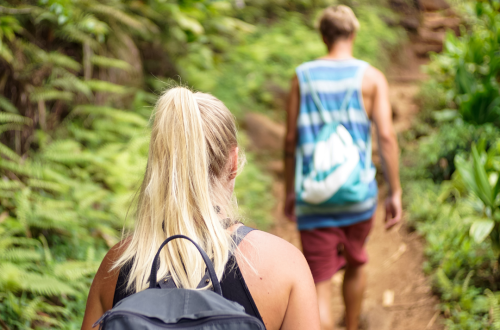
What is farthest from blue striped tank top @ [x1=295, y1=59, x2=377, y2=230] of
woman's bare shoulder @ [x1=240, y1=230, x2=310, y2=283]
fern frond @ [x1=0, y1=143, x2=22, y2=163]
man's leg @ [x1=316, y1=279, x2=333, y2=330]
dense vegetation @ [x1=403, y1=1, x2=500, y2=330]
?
fern frond @ [x1=0, y1=143, x2=22, y2=163]

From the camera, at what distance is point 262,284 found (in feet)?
4.00

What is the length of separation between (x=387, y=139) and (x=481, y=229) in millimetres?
1041

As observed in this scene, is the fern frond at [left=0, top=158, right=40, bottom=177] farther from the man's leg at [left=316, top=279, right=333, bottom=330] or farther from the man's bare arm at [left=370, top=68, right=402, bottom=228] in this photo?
the man's bare arm at [left=370, top=68, right=402, bottom=228]

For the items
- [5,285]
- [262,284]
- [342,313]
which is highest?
[262,284]

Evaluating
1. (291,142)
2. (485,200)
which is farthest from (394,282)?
(291,142)

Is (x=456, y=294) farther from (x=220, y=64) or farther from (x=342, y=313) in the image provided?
(x=220, y=64)

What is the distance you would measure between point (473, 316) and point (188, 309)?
2727 millimetres

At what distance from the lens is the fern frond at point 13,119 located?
378 cm

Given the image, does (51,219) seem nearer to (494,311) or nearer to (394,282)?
(394,282)

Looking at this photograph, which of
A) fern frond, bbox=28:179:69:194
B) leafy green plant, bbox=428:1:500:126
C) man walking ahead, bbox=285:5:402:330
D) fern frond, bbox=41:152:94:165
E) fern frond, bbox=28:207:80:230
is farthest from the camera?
leafy green plant, bbox=428:1:500:126

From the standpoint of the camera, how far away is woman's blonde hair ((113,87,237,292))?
47.2 inches

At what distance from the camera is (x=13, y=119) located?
3.87m

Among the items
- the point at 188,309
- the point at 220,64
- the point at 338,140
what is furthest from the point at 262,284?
the point at 220,64

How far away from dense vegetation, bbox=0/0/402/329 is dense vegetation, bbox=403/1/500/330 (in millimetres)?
2057
